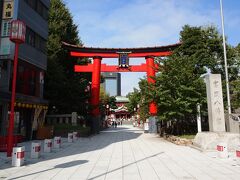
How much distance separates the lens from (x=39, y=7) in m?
24.0

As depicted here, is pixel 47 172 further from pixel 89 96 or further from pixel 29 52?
pixel 89 96

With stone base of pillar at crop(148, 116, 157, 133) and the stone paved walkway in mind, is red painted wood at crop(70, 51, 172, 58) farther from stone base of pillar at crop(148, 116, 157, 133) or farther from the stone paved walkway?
the stone paved walkway

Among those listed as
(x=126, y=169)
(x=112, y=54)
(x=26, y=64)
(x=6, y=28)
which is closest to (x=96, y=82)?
(x=112, y=54)

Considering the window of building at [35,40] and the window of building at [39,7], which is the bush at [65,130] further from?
the window of building at [39,7]

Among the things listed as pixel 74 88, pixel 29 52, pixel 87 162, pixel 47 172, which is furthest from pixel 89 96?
pixel 47 172

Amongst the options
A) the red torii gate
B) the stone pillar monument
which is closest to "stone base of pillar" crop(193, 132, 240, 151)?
the stone pillar monument

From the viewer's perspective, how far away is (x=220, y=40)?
28.4 meters

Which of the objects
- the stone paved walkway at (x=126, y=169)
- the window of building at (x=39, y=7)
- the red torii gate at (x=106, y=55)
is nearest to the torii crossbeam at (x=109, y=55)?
the red torii gate at (x=106, y=55)

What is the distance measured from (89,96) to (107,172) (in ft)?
78.0

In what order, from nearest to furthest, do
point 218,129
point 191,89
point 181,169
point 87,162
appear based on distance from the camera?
point 181,169 → point 87,162 → point 218,129 → point 191,89

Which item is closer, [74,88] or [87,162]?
[87,162]

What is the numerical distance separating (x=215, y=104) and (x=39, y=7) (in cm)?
1690

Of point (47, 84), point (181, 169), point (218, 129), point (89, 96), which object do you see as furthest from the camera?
point (89, 96)

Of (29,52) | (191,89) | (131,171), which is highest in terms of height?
(29,52)
